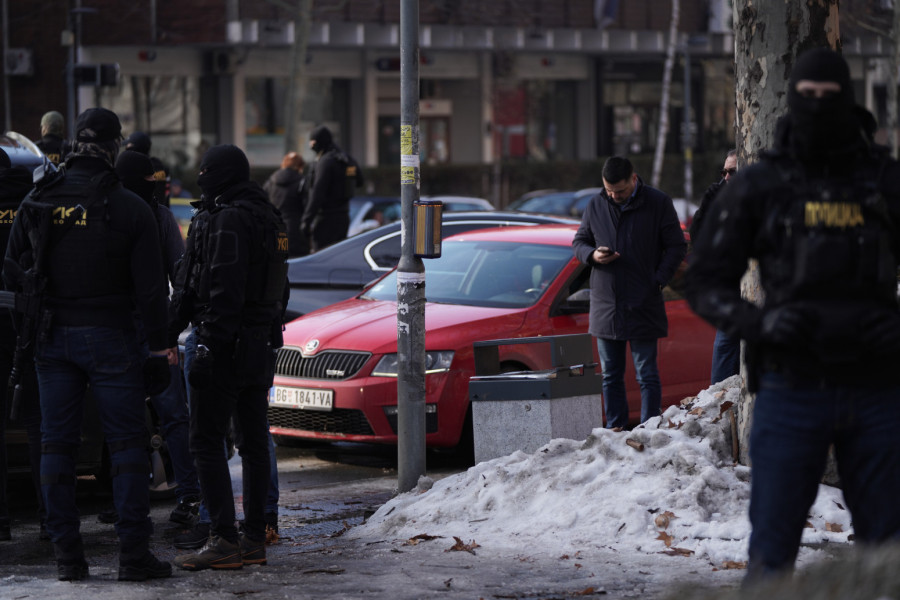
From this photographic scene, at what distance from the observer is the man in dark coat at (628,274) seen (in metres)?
8.98

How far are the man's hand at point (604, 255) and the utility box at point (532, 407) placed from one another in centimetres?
82

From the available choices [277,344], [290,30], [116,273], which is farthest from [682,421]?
[290,30]

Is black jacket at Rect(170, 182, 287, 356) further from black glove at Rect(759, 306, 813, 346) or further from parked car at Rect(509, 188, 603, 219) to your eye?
parked car at Rect(509, 188, 603, 219)

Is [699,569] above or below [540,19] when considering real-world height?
below

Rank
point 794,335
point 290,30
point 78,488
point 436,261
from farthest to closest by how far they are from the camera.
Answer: point 290,30
point 436,261
point 78,488
point 794,335

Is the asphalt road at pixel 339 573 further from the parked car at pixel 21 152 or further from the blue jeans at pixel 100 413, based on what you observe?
the parked car at pixel 21 152

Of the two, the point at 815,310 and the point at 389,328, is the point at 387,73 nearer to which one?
the point at 389,328

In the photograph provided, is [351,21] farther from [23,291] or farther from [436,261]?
[23,291]

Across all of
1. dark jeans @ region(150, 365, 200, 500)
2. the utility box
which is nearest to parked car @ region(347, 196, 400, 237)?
the utility box

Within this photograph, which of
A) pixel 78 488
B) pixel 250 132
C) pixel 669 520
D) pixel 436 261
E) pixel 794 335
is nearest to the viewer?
Answer: pixel 794 335

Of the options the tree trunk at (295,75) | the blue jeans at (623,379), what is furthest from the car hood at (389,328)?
the tree trunk at (295,75)

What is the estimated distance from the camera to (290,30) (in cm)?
3647

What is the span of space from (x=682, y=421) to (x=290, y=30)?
99.4 feet

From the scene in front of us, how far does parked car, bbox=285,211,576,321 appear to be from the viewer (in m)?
12.3
